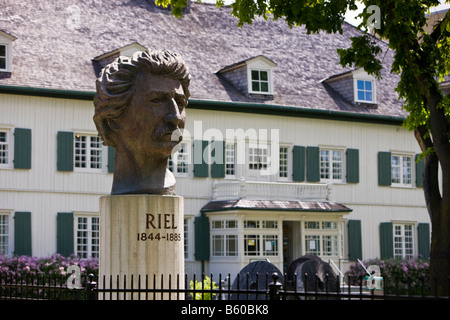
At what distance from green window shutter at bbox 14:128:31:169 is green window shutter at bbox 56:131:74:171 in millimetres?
956

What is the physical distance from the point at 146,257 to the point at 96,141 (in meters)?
16.5

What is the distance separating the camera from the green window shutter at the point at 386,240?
30.7 meters

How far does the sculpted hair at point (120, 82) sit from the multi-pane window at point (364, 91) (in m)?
21.6

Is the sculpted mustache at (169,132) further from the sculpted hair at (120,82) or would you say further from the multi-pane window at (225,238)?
the multi-pane window at (225,238)

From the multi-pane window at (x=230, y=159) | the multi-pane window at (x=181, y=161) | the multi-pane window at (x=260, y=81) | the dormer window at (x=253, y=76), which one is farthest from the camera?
the multi-pane window at (x=260, y=81)

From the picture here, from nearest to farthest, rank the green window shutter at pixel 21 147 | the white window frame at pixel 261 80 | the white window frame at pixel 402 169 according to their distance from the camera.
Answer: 1. the green window shutter at pixel 21 147
2. the white window frame at pixel 261 80
3. the white window frame at pixel 402 169

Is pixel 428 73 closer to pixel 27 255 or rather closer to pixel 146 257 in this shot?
pixel 146 257

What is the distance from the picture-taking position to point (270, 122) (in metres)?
29.4

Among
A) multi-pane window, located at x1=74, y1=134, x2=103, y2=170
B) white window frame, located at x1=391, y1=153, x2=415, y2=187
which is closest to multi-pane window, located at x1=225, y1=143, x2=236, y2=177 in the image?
multi-pane window, located at x1=74, y1=134, x2=103, y2=170

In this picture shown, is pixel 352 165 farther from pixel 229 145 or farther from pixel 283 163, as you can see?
pixel 229 145

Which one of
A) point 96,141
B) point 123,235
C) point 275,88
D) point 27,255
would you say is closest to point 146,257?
point 123,235

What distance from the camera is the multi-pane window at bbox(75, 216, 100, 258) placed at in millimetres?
25641

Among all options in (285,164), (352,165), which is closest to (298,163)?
(285,164)

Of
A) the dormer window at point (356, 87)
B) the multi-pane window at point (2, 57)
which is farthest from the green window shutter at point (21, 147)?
the dormer window at point (356, 87)
